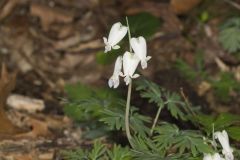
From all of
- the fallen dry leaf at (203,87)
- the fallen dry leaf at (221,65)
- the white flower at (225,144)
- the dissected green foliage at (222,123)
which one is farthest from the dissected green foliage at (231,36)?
the white flower at (225,144)

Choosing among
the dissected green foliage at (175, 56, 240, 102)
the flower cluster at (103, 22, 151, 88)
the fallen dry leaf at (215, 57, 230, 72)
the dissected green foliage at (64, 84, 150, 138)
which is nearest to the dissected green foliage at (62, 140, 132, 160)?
the dissected green foliage at (64, 84, 150, 138)

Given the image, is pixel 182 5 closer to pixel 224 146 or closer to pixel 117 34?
pixel 117 34

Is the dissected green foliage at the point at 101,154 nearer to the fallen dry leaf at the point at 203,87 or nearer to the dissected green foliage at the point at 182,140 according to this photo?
the dissected green foliage at the point at 182,140

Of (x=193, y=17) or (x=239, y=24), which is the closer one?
(x=239, y=24)

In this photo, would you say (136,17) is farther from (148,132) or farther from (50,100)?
(148,132)

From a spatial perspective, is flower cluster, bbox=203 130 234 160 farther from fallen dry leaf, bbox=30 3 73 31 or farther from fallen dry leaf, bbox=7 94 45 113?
fallen dry leaf, bbox=30 3 73 31

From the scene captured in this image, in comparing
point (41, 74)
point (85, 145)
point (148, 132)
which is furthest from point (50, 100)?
point (148, 132)
